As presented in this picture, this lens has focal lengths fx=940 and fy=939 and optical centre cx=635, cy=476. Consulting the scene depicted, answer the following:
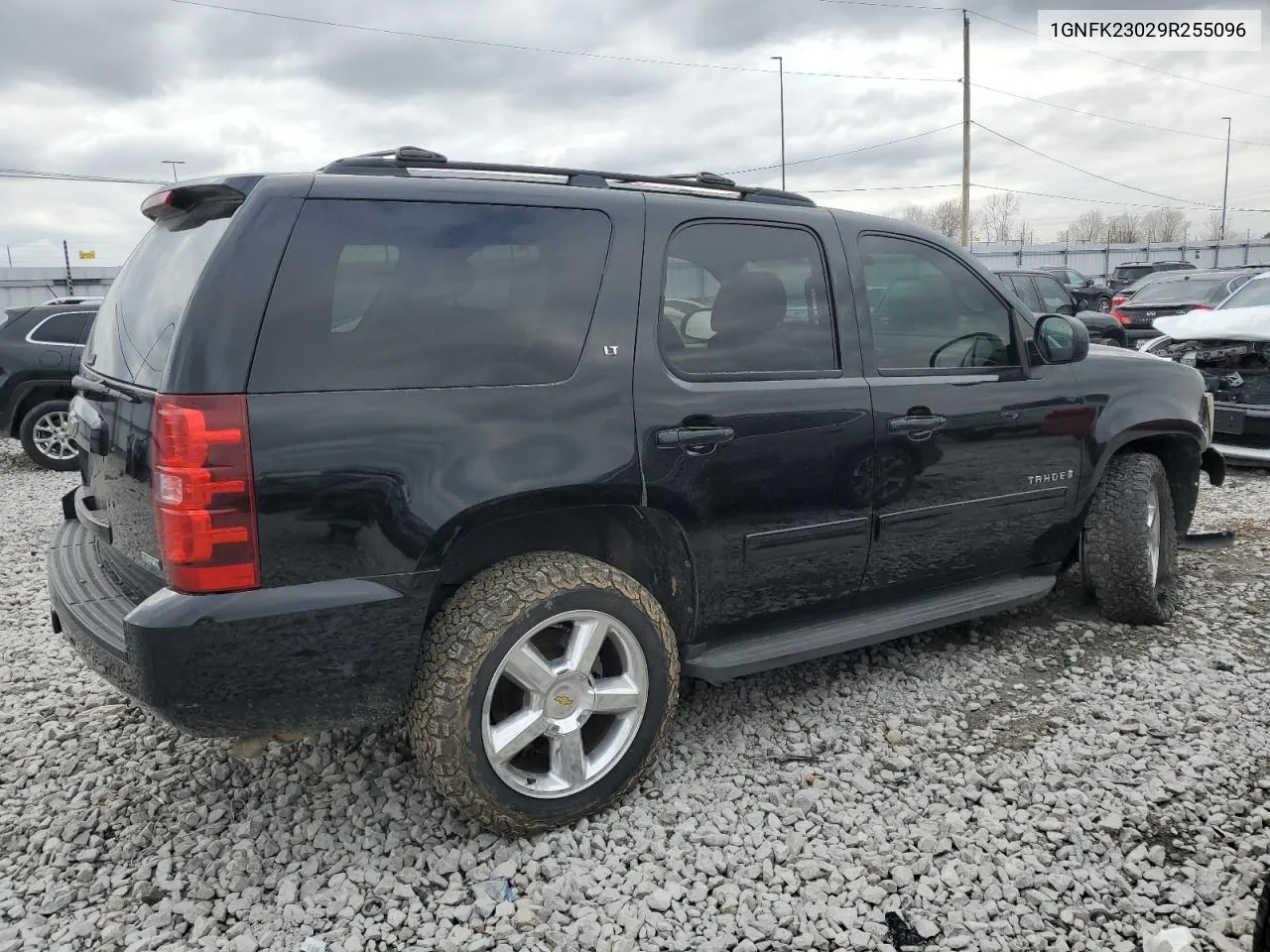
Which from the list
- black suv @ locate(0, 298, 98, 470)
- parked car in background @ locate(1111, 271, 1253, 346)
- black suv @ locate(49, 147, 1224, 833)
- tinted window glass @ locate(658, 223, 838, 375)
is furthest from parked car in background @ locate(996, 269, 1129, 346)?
black suv @ locate(0, 298, 98, 470)

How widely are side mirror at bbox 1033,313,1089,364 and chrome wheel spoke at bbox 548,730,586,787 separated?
2497 mm

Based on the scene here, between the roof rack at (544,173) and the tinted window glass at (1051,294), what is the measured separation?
460 inches

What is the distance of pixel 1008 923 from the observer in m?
2.44

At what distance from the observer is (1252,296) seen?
9664 millimetres

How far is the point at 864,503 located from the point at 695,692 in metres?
1.08

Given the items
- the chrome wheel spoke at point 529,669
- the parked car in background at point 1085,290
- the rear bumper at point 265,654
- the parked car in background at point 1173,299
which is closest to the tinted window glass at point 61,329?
the rear bumper at point 265,654

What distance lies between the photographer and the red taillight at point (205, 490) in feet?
7.45

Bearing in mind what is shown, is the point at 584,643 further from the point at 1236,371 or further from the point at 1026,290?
the point at 1026,290

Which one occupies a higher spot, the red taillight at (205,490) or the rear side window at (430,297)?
the rear side window at (430,297)

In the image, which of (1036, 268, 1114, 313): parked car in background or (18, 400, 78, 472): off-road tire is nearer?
(18, 400, 78, 472): off-road tire

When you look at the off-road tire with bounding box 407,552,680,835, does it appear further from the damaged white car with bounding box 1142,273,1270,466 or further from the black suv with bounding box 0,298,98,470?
the black suv with bounding box 0,298,98,470

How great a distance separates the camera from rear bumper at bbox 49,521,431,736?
2303 millimetres

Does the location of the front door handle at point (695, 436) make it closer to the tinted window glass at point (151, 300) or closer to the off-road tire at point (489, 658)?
the off-road tire at point (489, 658)

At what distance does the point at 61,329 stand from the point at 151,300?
8288mm
